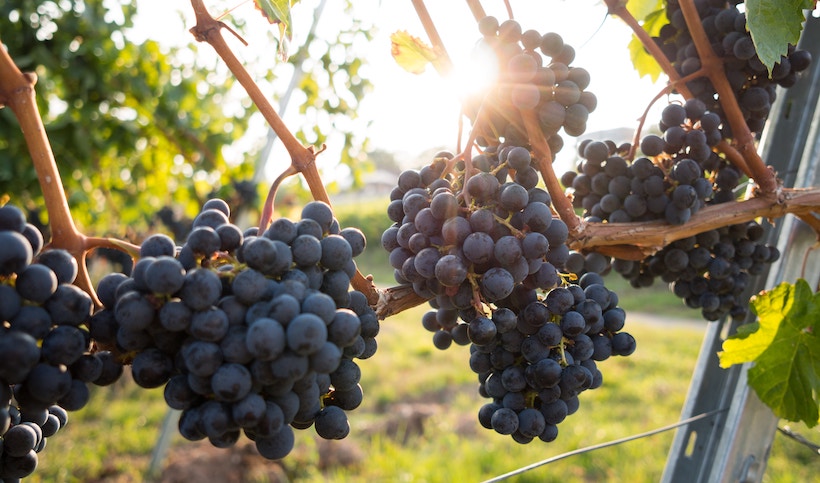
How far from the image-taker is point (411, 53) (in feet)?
2.91

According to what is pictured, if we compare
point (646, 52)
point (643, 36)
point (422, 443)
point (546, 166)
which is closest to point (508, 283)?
point (546, 166)

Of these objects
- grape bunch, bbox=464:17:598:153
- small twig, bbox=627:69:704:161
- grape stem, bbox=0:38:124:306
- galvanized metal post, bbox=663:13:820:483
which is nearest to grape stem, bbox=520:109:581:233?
grape bunch, bbox=464:17:598:153

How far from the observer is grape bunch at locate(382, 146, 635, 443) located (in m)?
0.68

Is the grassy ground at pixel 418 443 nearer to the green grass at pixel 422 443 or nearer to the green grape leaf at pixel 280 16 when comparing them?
the green grass at pixel 422 443

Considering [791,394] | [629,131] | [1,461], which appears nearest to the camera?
[1,461]

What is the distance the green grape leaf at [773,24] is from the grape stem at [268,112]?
63cm

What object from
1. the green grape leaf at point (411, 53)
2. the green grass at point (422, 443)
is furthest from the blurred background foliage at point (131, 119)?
the green grape leaf at point (411, 53)

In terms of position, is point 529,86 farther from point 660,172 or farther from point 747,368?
point 747,368

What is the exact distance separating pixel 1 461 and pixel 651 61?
1.36 meters

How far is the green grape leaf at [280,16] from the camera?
788 mm

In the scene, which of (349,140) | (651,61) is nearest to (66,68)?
(349,140)

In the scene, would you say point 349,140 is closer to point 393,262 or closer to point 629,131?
point 629,131

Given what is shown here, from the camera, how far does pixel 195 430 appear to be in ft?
1.73

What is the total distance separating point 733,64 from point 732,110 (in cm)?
8
